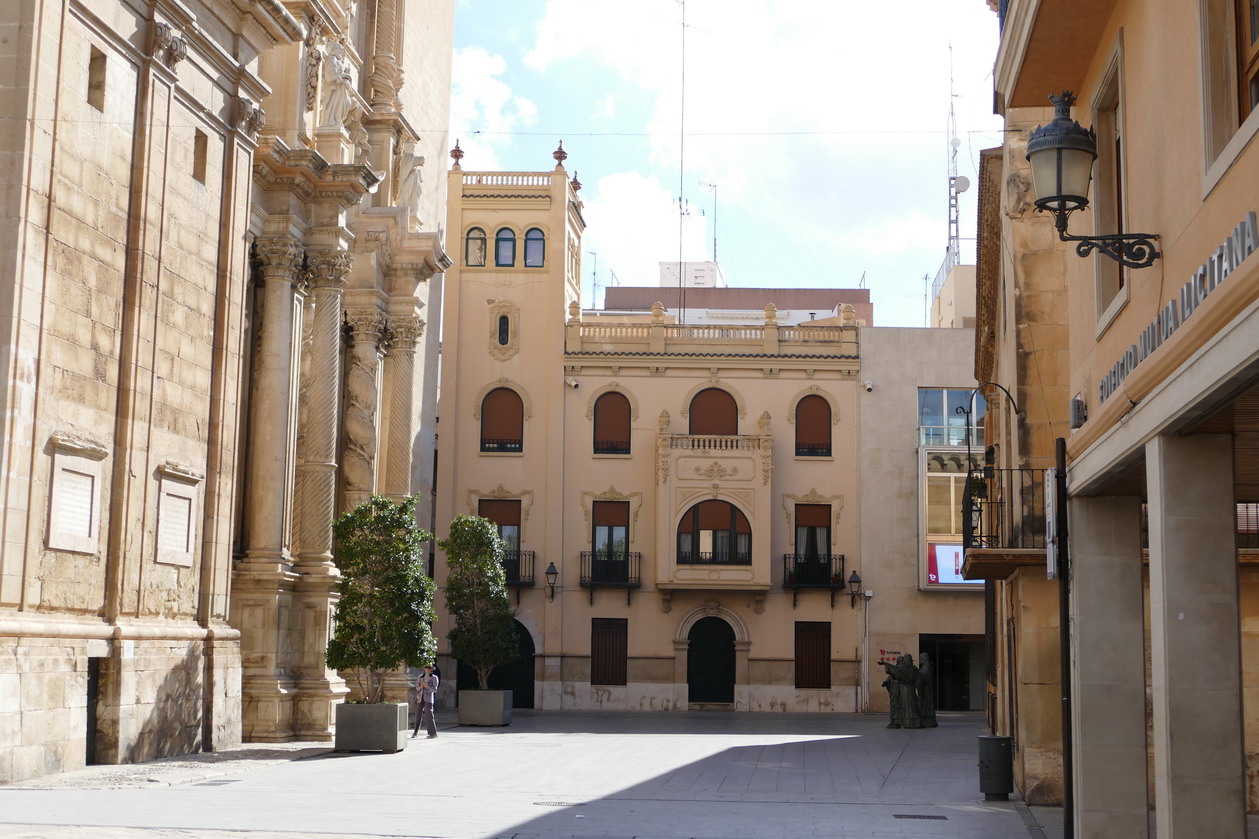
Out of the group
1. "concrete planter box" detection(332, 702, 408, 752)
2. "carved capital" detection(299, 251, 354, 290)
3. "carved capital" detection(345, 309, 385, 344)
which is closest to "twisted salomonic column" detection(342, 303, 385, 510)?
"carved capital" detection(345, 309, 385, 344)

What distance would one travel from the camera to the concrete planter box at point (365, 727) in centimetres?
2136

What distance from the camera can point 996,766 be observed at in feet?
53.0

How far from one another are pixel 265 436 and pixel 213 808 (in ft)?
38.2

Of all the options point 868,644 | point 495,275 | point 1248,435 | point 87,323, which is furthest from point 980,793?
point 495,275

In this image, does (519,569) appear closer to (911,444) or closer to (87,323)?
(911,444)

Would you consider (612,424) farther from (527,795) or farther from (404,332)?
(527,795)

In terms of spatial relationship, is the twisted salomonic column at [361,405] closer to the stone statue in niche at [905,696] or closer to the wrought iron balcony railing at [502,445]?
the wrought iron balcony railing at [502,445]

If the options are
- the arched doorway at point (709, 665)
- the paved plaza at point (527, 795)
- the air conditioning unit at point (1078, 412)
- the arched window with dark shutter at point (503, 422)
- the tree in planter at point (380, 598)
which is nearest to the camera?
the air conditioning unit at point (1078, 412)

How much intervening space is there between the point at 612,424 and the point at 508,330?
4.28 meters

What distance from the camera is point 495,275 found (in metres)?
44.4

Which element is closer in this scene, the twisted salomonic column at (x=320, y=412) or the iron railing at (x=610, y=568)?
the twisted salomonic column at (x=320, y=412)

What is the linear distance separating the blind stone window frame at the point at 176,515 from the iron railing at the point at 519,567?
23457 millimetres

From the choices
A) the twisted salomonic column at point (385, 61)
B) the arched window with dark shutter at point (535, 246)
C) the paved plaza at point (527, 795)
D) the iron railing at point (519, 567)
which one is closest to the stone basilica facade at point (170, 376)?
the paved plaza at point (527, 795)

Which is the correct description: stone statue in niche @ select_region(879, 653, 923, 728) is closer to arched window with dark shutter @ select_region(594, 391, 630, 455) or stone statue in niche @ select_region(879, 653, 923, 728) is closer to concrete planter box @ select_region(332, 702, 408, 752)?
arched window with dark shutter @ select_region(594, 391, 630, 455)
